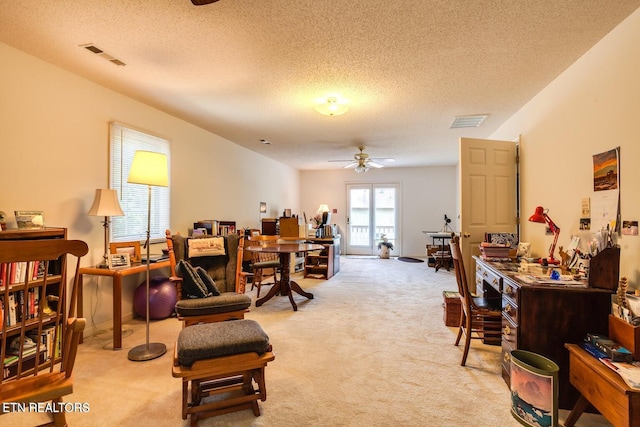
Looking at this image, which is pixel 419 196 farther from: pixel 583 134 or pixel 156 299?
pixel 156 299

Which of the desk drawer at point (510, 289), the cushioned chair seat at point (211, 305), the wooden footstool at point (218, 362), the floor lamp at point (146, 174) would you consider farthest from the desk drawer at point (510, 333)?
the floor lamp at point (146, 174)

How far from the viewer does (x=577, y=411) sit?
1.70 m

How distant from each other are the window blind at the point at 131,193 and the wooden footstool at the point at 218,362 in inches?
84.5

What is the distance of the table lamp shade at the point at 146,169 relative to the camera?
257 cm

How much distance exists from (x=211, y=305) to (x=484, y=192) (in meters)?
3.22

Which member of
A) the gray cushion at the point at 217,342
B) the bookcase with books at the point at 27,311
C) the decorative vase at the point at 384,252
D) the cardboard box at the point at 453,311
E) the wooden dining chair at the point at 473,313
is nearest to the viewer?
the gray cushion at the point at 217,342

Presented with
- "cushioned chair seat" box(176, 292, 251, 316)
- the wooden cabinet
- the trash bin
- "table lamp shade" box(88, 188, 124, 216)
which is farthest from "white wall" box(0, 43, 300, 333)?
the trash bin

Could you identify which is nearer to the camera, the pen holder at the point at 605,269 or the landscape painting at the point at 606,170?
the pen holder at the point at 605,269

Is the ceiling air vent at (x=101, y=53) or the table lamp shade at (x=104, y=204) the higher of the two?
the ceiling air vent at (x=101, y=53)

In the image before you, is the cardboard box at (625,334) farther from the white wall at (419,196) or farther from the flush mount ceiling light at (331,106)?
the white wall at (419,196)

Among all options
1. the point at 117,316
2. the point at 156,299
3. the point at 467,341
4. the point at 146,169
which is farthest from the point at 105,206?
the point at 467,341

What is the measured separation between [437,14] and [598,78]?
4.45 feet

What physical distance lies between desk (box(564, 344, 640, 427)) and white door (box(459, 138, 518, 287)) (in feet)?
6.14

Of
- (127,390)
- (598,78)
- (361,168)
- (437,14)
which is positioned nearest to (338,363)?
(127,390)
